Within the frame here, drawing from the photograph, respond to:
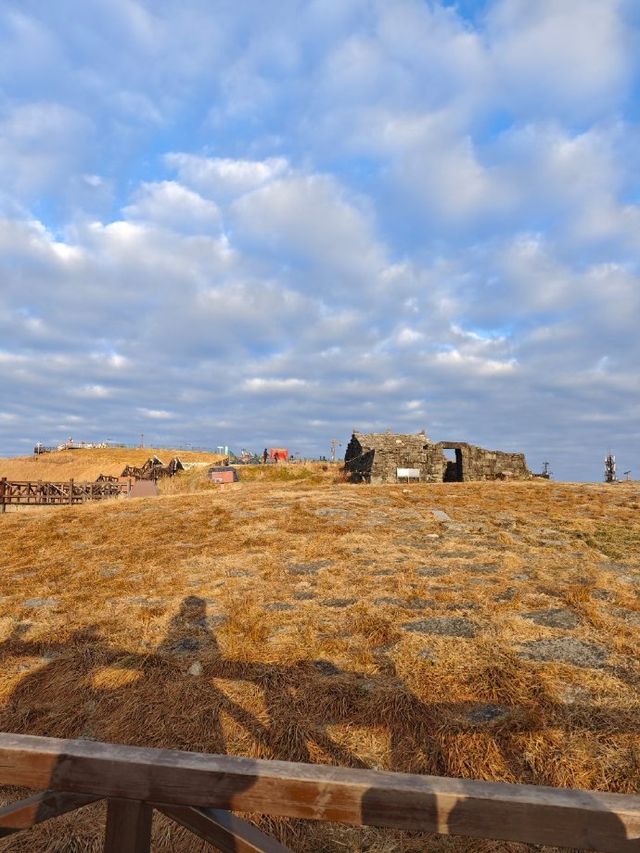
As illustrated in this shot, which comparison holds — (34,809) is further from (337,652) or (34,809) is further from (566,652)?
(566,652)

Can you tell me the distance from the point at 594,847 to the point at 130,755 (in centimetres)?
179

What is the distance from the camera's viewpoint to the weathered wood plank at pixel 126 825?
2.14 m

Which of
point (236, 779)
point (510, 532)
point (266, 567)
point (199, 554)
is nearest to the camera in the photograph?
point (236, 779)

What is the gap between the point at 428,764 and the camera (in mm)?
3957

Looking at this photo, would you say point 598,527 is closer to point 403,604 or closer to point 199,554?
point 403,604

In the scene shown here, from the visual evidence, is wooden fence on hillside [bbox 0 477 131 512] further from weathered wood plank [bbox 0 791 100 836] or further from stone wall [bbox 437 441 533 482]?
weathered wood plank [bbox 0 791 100 836]

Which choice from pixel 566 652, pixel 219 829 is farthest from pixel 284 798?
pixel 566 652

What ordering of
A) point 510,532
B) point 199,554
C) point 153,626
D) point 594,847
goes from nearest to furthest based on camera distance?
1. point 594,847
2. point 153,626
3. point 199,554
4. point 510,532

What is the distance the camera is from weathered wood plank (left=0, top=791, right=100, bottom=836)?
7.67 ft

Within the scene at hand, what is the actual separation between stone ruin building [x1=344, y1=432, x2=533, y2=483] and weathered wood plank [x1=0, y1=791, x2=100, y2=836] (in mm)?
27888

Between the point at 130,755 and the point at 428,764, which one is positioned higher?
the point at 130,755

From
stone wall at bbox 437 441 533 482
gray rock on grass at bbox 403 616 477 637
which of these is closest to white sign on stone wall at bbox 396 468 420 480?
stone wall at bbox 437 441 533 482

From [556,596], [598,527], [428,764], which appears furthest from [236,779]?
[598,527]

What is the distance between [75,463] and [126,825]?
82.2 metres
